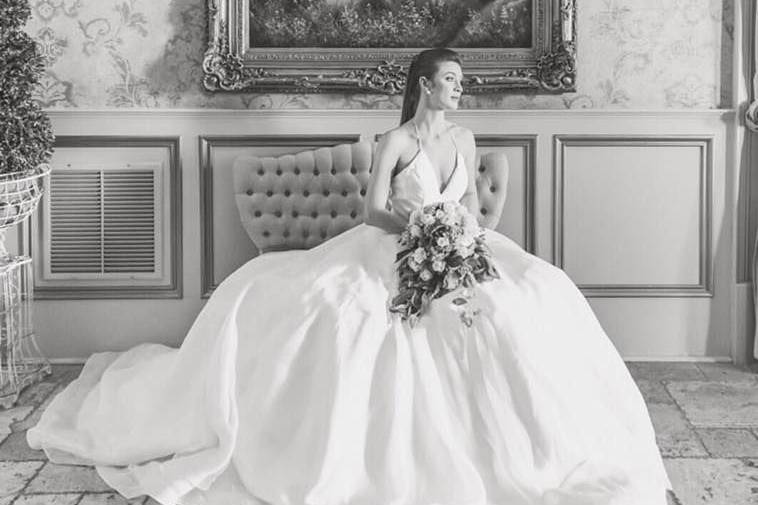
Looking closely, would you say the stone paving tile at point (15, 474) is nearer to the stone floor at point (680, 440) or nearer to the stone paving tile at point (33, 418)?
the stone floor at point (680, 440)

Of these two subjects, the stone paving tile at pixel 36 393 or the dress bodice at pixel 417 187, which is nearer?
the dress bodice at pixel 417 187

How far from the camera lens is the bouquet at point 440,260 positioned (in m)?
3.72

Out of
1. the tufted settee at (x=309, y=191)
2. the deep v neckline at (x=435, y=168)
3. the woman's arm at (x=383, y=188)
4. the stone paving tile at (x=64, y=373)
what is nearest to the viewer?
the woman's arm at (x=383, y=188)

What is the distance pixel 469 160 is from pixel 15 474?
2.34 m

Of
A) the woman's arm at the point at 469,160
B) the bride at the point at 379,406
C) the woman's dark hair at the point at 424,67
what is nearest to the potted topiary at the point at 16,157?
the bride at the point at 379,406

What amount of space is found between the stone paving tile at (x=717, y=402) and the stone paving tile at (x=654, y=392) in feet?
0.11

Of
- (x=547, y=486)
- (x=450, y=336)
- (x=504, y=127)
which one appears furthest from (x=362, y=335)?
(x=504, y=127)

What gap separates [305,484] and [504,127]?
289 centimetres

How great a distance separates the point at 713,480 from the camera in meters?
3.92

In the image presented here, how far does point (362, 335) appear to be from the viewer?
148 inches

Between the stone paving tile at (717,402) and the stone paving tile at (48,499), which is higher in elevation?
the stone paving tile at (717,402)

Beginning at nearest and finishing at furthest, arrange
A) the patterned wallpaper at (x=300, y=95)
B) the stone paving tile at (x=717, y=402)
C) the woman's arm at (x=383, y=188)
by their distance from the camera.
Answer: the woman's arm at (x=383, y=188), the stone paving tile at (x=717, y=402), the patterned wallpaper at (x=300, y=95)

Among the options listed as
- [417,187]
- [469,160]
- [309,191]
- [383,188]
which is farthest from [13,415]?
[469,160]

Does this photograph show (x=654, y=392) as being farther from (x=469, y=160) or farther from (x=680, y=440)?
(x=469, y=160)
